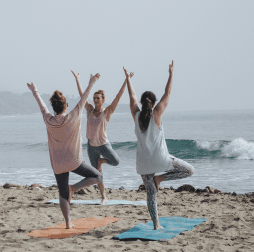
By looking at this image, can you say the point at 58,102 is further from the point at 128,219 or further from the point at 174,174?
the point at 128,219

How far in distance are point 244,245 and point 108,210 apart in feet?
8.35

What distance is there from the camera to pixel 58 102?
4043mm

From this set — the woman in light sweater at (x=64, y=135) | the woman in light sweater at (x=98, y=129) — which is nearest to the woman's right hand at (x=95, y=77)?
the woman in light sweater at (x=64, y=135)

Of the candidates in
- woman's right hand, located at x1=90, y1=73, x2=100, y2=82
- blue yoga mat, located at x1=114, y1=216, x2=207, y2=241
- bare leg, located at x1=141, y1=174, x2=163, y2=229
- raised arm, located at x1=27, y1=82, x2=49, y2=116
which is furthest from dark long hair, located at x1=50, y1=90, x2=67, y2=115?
blue yoga mat, located at x1=114, y1=216, x2=207, y2=241

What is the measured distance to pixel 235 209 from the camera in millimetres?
5742

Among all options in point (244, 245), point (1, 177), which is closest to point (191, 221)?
point (244, 245)

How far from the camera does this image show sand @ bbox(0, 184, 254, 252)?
374 cm

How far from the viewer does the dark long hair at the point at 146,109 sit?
3.79 metres

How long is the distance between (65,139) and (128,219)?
1.85 metres

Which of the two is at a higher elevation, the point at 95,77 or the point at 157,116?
the point at 95,77

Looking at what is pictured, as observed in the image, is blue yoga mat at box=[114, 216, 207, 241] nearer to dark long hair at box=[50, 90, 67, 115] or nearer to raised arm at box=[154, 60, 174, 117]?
raised arm at box=[154, 60, 174, 117]

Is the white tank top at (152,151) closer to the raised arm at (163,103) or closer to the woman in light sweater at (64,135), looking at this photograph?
the raised arm at (163,103)

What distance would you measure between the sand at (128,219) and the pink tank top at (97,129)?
1.20 m

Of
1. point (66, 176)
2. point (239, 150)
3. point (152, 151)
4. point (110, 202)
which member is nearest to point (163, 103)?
point (152, 151)
